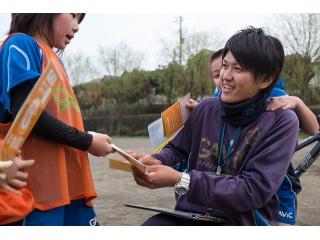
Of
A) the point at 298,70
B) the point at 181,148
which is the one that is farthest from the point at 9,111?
the point at 298,70

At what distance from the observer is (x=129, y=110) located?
2427 cm

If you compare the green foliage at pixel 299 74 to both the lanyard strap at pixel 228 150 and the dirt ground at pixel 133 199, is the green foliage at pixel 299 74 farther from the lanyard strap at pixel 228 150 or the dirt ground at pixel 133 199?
the lanyard strap at pixel 228 150

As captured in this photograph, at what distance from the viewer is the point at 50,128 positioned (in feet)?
4.91

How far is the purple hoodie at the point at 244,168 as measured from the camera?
1562mm

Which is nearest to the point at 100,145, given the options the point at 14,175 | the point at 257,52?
the point at 14,175

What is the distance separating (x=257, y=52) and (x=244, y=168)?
435 millimetres

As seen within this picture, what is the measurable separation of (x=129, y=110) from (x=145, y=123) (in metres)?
2.58

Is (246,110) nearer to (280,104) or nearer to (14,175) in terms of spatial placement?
(280,104)

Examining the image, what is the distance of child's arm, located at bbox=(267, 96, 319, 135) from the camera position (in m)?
1.73

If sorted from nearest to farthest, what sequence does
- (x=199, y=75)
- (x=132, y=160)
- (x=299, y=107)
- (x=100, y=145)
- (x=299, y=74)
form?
(x=132, y=160) < (x=100, y=145) < (x=299, y=107) < (x=299, y=74) < (x=199, y=75)

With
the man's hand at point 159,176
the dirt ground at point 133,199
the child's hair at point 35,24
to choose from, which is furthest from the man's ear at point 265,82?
the dirt ground at point 133,199

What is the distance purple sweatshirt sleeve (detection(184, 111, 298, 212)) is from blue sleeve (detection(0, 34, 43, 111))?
0.68 m

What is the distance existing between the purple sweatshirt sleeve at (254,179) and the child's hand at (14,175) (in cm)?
59

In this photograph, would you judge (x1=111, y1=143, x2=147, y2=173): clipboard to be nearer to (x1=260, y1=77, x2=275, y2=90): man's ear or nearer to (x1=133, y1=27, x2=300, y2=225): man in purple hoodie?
(x1=133, y1=27, x2=300, y2=225): man in purple hoodie
